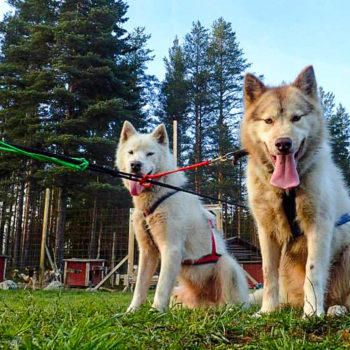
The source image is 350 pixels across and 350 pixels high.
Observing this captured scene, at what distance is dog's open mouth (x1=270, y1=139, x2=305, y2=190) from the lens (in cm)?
→ 265

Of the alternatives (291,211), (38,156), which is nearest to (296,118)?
(291,211)

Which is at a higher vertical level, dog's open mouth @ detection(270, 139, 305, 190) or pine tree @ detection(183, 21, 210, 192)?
pine tree @ detection(183, 21, 210, 192)

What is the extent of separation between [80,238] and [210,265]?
49.2 feet

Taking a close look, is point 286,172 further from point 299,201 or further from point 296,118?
point 296,118

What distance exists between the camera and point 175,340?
1.77 meters

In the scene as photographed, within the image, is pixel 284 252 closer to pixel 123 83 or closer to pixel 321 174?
pixel 321 174

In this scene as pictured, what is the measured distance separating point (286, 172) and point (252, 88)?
0.86 m

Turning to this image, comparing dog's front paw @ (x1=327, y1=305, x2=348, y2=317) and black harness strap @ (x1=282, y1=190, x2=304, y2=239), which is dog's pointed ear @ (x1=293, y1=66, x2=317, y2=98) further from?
dog's front paw @ (x1=327, y1=305, x2=348, y2=317)

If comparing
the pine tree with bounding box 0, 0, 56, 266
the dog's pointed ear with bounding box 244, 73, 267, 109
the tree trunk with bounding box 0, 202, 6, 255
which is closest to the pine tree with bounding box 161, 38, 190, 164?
the pine tree with bounding box 0, 0, 56, 266

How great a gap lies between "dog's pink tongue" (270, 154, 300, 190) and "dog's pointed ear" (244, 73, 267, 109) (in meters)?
0.68

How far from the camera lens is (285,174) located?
268 centimetres

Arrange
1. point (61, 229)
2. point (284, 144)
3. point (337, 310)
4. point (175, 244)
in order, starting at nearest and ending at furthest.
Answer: point (284, 144) < point (337, 310) < point (175, 244) < point (61, 229)

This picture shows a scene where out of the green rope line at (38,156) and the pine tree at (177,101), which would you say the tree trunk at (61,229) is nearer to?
the pine tree at (177,101)

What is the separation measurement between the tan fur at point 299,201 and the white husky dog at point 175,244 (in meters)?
1.14
